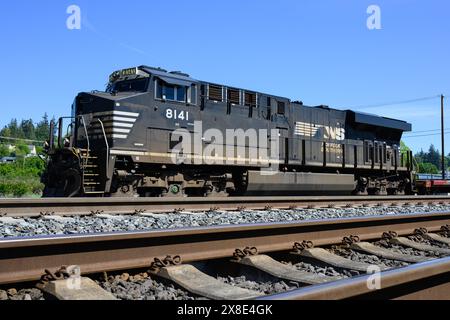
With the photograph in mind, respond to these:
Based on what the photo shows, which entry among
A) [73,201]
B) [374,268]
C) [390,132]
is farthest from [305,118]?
[374,268]

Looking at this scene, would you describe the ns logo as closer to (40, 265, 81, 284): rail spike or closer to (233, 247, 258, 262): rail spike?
(233, 247, 258, 262): rail spike

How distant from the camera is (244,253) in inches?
175

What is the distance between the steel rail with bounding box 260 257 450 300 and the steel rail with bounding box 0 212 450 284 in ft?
5.39

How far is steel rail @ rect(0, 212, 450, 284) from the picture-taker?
3.37 m

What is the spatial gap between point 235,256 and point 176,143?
858 cm

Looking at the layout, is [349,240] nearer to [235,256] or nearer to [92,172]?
[235,256]

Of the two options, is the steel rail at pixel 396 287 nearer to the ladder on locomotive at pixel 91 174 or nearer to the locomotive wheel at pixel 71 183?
the ladder on locomotive at pixel 91 174

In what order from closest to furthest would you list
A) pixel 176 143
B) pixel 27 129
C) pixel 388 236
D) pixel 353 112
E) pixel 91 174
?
1. pixel 388 236
2. pixel 91 174
3. pixel 176 143
4. pixel 353 112
5. pixel 27 129

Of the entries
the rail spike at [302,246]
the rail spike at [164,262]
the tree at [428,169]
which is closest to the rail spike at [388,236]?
the rail spike at [302,246]

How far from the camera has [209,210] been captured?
9.23 m

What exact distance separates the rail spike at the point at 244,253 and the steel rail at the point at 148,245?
0.04 meters

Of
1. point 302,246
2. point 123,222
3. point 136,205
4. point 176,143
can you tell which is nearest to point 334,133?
point 176,143

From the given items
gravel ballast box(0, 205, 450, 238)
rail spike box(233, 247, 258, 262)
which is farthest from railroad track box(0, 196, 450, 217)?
rail spike box(233, 247, 258, 262)

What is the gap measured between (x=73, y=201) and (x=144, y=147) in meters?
3.96
